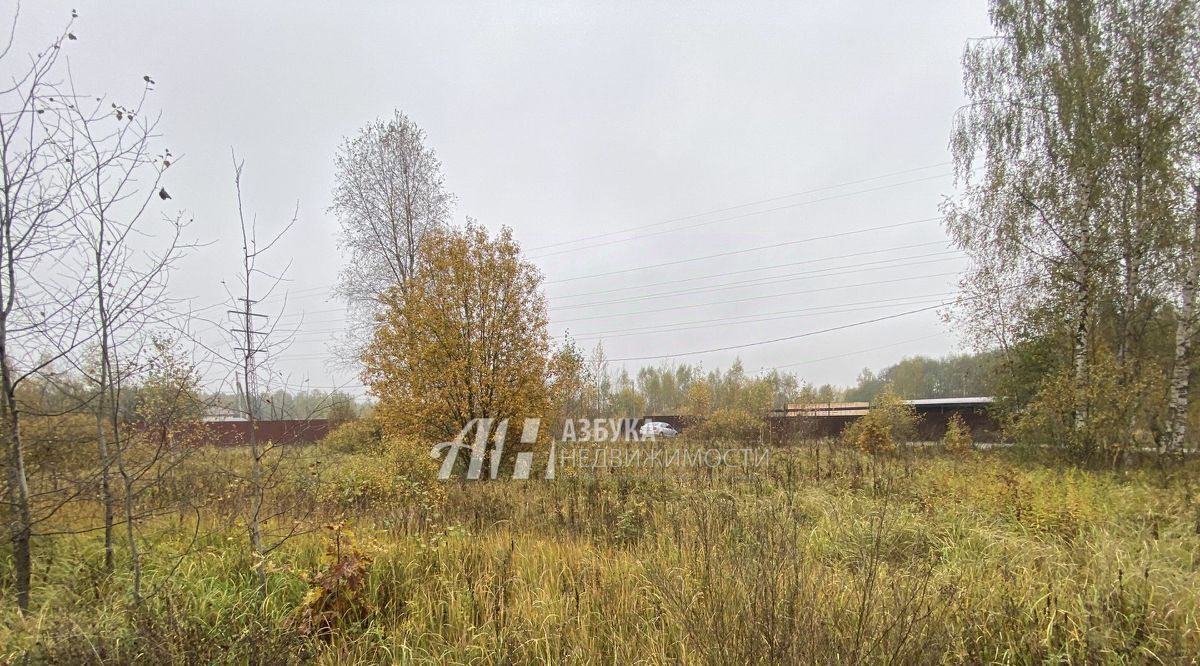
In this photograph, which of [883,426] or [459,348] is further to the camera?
[883,426]

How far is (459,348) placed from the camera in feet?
24.1

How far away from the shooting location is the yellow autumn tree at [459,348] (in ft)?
24.0

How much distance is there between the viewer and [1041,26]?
29.3 feet

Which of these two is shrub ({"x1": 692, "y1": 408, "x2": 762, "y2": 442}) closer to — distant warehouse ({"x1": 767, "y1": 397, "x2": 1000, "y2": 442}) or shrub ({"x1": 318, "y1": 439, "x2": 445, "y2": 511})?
distant warehouse ({"x1": 767, "y1": 397, "x2": 1000, "y2": 442})

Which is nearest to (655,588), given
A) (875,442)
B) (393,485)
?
(393,485)

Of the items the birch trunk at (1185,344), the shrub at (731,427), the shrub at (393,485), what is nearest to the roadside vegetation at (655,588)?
the shrub at (393,485)

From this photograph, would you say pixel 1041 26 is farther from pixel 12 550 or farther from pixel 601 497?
pixel 12 550

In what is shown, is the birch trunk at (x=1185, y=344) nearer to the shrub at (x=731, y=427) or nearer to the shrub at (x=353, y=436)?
the shrub at (x=731, y=427)

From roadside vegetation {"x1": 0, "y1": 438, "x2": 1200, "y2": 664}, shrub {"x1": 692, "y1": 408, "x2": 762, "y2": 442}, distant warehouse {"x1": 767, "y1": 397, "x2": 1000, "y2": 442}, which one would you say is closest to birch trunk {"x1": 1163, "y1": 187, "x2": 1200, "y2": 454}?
distant warehouse {"x1": 767, "y1": 397, "x2": 1000, "y2": 442}

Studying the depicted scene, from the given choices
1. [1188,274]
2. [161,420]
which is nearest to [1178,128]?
[1188,274]

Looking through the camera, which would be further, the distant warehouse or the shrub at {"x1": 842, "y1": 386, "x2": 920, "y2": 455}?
the distant warehouse

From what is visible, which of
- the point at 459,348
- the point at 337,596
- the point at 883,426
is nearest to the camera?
the point at 337,596

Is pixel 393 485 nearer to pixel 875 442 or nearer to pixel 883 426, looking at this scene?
pixel 875 442

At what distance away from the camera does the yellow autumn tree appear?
7.32m
